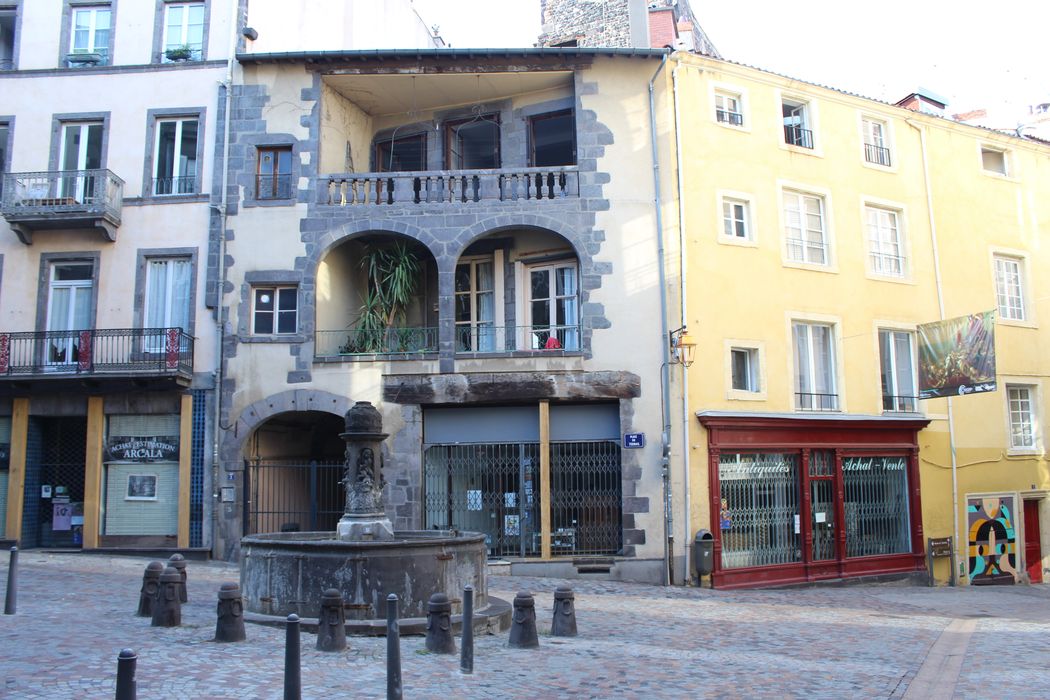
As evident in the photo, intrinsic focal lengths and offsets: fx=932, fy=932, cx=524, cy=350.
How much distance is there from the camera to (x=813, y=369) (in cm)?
1936

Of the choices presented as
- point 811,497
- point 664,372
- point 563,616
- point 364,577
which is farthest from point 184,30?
point 811,497

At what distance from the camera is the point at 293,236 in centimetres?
1861

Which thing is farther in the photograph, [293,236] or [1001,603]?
[293,236]

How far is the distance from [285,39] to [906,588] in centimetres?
1770

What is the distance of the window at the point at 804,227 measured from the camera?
769 inches

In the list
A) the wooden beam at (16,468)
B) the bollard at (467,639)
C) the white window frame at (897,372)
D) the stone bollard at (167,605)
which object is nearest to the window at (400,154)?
the wooden beam at (16,468)

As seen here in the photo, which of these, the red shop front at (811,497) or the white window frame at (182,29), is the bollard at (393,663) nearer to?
the red shop front at (811,497)

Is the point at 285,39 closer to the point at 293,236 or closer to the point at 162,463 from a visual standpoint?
the point at 293,236

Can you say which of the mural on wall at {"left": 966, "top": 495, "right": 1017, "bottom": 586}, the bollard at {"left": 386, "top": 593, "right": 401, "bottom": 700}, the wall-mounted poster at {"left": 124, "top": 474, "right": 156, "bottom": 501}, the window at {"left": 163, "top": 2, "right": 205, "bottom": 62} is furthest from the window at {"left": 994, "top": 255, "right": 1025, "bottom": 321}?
the bollard at {"left": 386, "top": 593, "right": 401, "bottom": 700}

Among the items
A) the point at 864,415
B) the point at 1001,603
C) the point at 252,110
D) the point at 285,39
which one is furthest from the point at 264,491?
the point at 1001,603

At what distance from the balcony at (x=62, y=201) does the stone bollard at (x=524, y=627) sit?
13022 millimetres

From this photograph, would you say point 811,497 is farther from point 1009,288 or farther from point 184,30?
point 184,30

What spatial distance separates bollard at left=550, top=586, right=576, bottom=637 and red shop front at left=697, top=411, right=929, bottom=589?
23.7 ft

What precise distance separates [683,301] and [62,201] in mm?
12417
